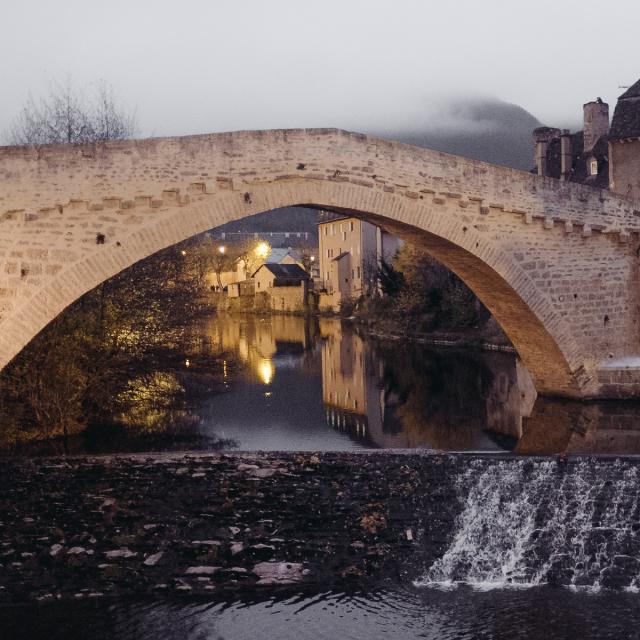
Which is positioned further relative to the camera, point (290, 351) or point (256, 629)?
point (290, 351)

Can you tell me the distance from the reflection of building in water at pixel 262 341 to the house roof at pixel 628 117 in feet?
28.3

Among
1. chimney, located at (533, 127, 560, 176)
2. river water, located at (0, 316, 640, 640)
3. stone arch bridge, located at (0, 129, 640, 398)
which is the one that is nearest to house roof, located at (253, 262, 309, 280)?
chimney, located at (533, 127, 560, 176)

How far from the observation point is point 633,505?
8.89 meters

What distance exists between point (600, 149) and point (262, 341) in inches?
423

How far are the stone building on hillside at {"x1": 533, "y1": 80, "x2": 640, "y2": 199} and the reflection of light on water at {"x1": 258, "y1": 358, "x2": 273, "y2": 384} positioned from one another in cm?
845

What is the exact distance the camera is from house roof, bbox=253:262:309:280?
49.9 meters

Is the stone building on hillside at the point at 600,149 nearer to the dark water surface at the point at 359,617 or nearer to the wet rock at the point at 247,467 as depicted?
the wet rock at the point at 247,467

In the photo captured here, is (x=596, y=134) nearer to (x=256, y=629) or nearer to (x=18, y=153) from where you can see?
(x=18, y=153)

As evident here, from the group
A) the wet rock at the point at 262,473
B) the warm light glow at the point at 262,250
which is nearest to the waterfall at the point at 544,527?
the wet rock at the point at 262,473

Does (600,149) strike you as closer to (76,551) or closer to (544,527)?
(544,527)

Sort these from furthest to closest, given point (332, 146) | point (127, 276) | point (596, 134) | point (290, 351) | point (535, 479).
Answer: point (596, 134) < point (290, 351) < point (127, 276) < point (332, 146) < point (535, 479)

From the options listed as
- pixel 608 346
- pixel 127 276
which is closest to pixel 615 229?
pixel 608 346

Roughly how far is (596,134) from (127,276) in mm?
16107

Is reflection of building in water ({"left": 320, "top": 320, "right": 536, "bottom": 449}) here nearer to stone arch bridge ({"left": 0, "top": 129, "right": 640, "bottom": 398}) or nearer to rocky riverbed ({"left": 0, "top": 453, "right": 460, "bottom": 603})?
stone arch bridge ({"left": 0, "top": 129, "right": 640, "bottom": 398})
